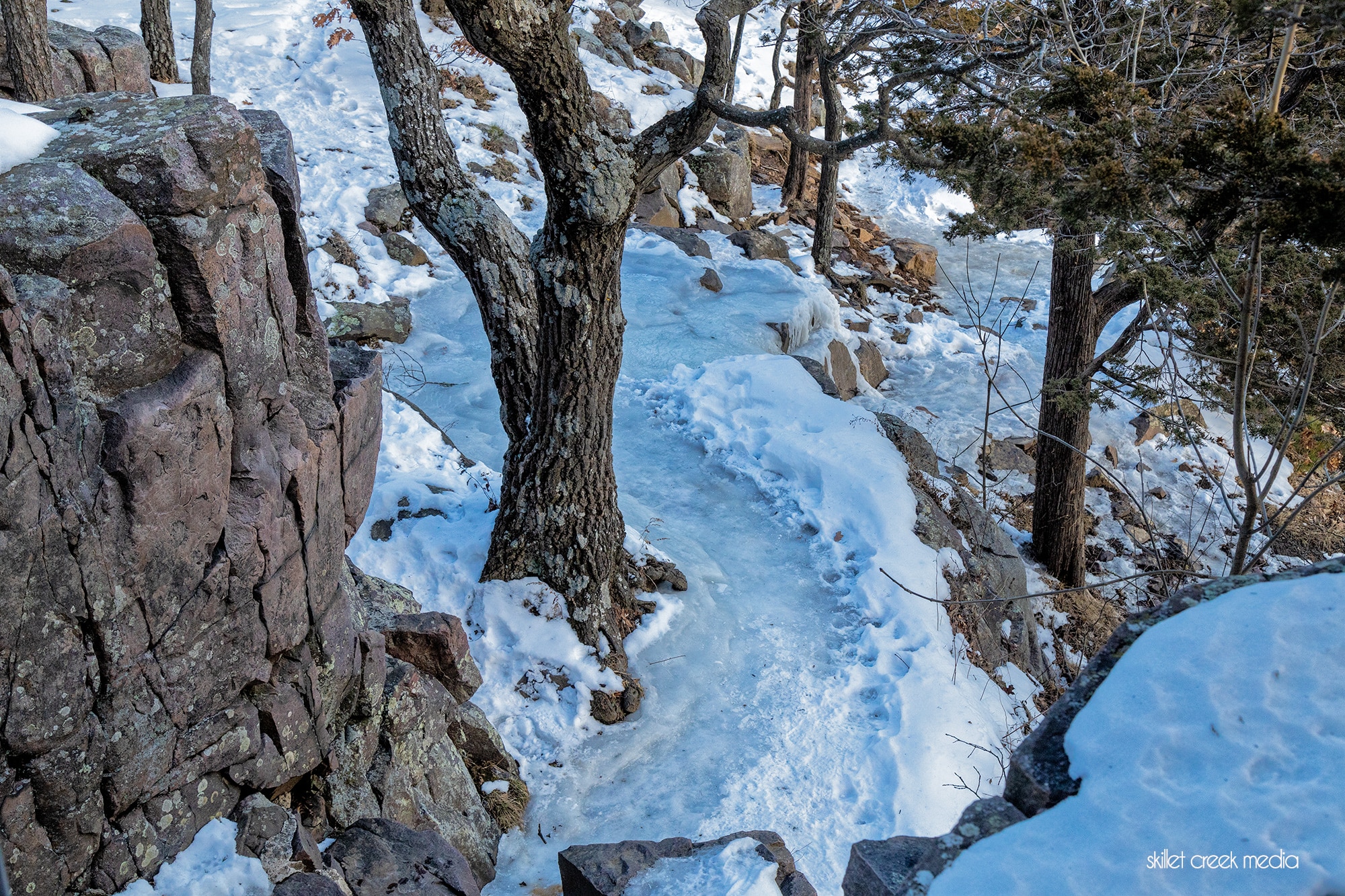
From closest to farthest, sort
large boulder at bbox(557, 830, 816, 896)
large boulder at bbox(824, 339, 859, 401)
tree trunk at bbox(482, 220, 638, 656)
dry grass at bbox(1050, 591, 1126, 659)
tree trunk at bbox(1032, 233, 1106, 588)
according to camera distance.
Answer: large boulder at bbox(557, 830, 816, 896) → tree trunk at bbox(482, 220, 638, 656) → tree trunk at bbox(1032, 233, 1106, 588) → dry grass at bbox(1050, 591, 1126, 659) → large boulder at bbox(824, 339, 859, 401)

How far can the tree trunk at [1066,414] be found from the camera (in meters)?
6.97

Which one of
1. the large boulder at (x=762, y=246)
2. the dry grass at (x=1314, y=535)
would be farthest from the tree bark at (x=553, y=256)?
the large boulder at (x=762, y=246)

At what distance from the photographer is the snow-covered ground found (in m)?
4.97

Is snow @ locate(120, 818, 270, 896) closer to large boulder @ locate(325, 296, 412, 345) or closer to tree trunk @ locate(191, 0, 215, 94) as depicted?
large boulder @ locate(325, 296, 412, 345)

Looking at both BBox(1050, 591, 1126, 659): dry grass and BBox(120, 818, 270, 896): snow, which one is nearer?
BBox(120, 818, 270, 896): snow

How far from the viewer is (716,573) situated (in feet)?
22.0

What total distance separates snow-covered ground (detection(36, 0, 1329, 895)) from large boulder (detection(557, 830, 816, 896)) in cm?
21

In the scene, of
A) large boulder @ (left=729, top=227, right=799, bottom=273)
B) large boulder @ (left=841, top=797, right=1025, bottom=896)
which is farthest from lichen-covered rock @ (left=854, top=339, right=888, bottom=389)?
large boulder @ (left=841, top=797, right=1025, bottom=896)

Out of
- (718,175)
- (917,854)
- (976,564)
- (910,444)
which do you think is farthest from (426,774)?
(718,175)

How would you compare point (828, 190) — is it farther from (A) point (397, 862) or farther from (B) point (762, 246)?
(A) point (397, 862)

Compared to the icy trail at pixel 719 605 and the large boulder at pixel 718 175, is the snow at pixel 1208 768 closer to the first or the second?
the icy trail at pixel 719 605

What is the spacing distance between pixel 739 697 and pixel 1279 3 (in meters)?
4.40

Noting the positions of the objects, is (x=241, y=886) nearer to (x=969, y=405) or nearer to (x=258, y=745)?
(x=258, y=745)

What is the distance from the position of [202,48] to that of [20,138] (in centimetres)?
1067
